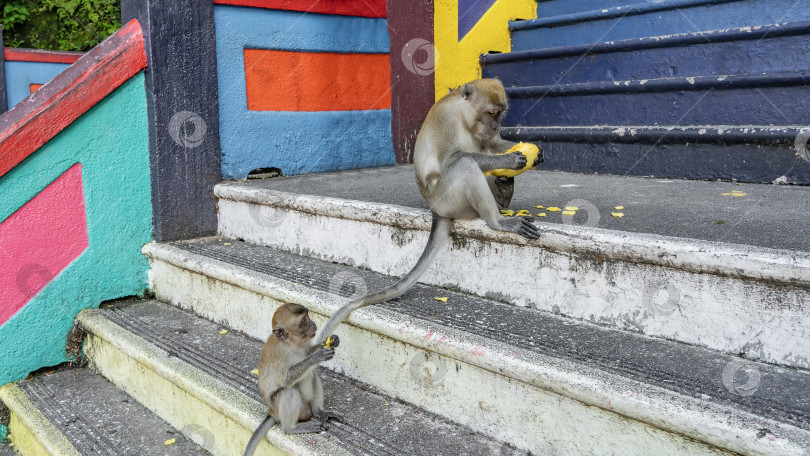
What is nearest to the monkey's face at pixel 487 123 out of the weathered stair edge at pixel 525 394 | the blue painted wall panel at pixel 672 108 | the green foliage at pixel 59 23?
the weathered stair edge at pixel 525 394

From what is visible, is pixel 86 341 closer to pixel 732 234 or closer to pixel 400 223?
pixel 400 223

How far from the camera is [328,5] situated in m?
4.12

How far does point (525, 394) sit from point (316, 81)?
9.62ft

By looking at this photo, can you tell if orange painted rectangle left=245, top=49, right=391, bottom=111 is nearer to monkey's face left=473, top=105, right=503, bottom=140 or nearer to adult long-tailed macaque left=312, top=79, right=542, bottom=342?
adult long-tailed macaque left=312, top=79, right=542, bottom=342

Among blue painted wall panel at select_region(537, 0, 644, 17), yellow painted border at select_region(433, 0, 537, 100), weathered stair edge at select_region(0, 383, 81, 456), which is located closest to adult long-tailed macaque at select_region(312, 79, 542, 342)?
weathered stair edge at select_region(0, 383, 81, 456)

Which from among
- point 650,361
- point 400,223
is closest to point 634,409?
point 650,361

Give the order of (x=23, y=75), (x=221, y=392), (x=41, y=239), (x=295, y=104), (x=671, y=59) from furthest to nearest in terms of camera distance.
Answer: (x=23, y=75), (x=295, y=104), (x=671, y=59), (x=41, y=239), (x=221, y=392)

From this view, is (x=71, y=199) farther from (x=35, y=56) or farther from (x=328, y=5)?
(x=35, y=56)

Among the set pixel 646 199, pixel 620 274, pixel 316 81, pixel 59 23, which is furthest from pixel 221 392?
pixel 59 23

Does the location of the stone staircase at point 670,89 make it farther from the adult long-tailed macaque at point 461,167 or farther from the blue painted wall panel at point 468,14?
the adult long-tailed macaque at point 461,167

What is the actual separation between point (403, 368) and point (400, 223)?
70 centimetres

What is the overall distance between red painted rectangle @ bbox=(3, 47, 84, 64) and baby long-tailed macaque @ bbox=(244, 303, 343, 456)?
7.09 metres

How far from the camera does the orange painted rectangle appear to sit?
391 cm

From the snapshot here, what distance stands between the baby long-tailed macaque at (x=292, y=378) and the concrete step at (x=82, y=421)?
584mm
